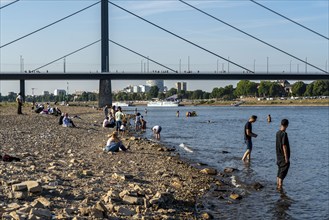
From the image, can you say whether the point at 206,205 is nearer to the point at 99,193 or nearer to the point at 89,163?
the point at 99,193

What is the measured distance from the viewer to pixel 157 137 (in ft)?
89.6

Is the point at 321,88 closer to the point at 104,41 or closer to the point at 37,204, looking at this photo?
the point at 104,41

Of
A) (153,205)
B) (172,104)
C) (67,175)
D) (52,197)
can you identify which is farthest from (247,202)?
(172,104)

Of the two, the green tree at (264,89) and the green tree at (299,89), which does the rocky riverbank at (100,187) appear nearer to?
the green tree at (299,89)

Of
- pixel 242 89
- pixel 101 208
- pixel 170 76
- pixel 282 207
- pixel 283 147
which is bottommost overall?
pixel 282 207

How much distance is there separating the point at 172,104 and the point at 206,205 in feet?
511

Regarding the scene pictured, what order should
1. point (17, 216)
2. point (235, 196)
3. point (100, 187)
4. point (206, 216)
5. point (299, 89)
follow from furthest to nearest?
point (299, 89)
point (235, 196)
point (100, 187)
point (206, 216)
point (17, 216)

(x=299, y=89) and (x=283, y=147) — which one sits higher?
(x=299, y=89)

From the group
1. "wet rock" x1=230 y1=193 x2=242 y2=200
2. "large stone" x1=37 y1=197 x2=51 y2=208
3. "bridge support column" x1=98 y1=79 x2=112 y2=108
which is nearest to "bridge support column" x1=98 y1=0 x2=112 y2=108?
"bridge support column" x1=98 y1=79 x2=112 y2=108

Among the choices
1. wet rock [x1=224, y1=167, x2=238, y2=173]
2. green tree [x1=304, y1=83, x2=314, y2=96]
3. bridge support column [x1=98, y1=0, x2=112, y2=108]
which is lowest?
wet rock [x1=224, y1=167, x2=238, y2=173]

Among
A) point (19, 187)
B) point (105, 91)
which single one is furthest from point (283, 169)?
point (105, 91)

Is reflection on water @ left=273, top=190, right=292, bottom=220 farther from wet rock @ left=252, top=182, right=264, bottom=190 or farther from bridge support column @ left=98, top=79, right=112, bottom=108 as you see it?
bridge support column @ left=98, top=79, right=112, bottom=108

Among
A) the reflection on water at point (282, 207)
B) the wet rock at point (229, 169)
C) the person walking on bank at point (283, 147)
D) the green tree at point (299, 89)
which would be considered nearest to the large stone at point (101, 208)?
the reflection on water at point (282, 207)

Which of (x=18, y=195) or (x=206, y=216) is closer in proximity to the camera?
(x=18, y=195)
